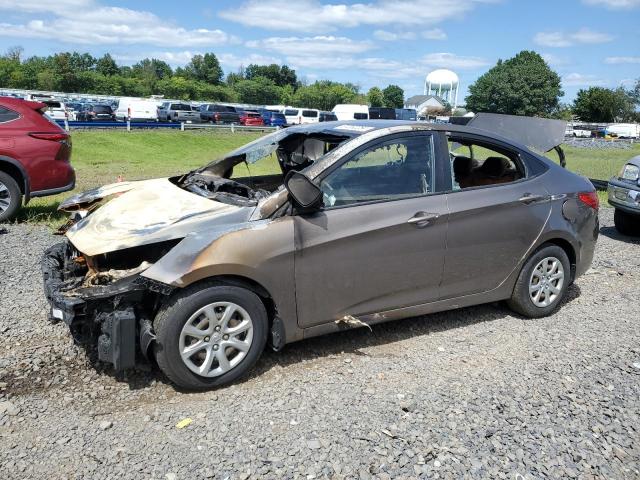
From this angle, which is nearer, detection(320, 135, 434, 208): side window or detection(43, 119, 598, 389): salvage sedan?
detection(43, 119, 598, 389): salvage sedan

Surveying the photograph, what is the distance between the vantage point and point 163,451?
3.04 meters

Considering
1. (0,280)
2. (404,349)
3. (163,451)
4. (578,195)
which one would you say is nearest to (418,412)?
(404,349)

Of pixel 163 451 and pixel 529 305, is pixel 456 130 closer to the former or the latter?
pixel 529 305

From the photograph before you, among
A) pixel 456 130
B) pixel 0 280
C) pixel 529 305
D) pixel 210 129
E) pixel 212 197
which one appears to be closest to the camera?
pixel 212 197

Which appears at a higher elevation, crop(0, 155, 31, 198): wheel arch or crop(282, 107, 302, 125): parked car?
crop(282, 107, 302, 125): parked car

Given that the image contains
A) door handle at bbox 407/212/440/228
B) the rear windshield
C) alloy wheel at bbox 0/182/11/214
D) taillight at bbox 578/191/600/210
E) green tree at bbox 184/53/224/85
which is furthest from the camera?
green tree at bbox 184/53/224/85

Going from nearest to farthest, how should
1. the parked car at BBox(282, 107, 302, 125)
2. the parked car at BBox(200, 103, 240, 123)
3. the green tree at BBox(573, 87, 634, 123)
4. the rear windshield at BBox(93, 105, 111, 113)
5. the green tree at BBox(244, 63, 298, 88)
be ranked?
the rear windshield at BBox(93, 105, 111, 113) < the parked car at BBox(200, 103, 240, 123) < the parked car at BBox(282, 107, 302, 125) < the green tree at BBox(573, 87, 634, 123) < the green tree at BBox(244, 63, 298, 88)

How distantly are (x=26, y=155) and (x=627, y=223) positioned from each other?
8.98 m

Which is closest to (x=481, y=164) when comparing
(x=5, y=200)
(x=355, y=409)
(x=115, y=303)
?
(x=355, y=409)

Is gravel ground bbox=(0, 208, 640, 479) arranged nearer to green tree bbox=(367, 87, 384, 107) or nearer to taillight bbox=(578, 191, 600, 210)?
taillight bbox=(578, 191, 600, 210)

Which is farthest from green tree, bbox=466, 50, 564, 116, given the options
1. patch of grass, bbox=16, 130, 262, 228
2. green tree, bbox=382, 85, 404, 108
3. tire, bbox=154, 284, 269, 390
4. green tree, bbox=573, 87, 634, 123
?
tire, bbox=154, 284, 269, 390

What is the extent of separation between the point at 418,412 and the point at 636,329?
2.65m

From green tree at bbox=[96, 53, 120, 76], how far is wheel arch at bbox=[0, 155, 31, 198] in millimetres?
100113

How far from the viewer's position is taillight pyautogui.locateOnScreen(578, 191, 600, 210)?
5175 mm
